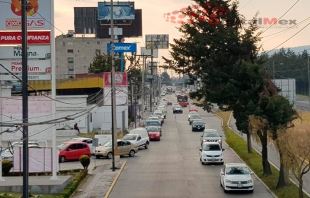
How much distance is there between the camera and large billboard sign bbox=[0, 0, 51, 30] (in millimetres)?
27500

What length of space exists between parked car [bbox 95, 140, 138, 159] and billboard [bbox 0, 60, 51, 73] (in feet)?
56.0

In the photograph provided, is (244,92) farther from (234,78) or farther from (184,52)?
(184,52)

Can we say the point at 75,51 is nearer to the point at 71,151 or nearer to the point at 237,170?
the point at 71,151

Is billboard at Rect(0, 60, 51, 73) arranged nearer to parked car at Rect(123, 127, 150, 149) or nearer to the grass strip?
the grass strip

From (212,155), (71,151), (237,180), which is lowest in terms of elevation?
(71,151)

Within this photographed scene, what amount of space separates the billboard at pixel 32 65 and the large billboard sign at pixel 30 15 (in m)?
1.63

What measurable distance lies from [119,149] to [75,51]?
8279 cm

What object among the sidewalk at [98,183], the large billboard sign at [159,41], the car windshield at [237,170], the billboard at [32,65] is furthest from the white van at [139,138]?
the large billboard sign at [159,41]

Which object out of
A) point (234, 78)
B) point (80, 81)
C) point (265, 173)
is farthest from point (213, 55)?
point (80, 81)

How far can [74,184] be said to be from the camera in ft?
96.1

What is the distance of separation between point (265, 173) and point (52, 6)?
14898mm

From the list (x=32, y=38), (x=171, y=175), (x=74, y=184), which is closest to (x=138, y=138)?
(x=171, y=175)

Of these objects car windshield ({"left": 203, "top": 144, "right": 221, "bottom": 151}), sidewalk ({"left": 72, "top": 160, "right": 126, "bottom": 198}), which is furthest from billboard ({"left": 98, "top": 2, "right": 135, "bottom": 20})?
sidewalk ({"left": 72, "top": 160, "right": 126, "bottom": 198})

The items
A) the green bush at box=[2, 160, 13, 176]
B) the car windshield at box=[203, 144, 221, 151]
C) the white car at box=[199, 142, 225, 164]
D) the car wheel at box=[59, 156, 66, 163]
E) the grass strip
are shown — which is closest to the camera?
the grass strip
